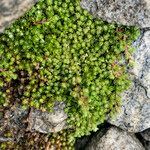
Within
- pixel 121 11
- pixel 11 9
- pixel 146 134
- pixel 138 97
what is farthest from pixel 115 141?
pixel 11 9

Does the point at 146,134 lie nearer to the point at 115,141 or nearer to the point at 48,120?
the point at 115,141

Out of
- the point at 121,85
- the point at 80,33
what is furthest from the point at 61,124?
the point at 80,33

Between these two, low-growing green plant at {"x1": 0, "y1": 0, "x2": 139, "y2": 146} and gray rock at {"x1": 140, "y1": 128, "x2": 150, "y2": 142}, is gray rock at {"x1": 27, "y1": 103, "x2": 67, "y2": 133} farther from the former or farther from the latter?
gray rock at {"x1": 140, "y1": 128, "x2": 150, "y2": 142}

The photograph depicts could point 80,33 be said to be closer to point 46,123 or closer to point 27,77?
point 27,77

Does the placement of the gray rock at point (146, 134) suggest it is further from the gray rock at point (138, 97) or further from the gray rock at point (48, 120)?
the gray rock at point (48, 120)

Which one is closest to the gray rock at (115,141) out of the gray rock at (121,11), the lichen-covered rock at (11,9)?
the gray rock at (121,11)

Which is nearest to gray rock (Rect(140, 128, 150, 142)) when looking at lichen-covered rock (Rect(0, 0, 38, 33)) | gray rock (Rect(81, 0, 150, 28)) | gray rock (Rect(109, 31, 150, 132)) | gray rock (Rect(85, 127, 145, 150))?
gray rock (Rect(85, 127, 145, 150))
